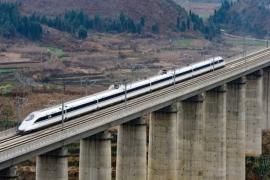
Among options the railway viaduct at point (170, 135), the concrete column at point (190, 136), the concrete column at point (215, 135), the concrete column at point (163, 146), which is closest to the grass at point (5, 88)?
the railway viaduct at point (170, 135)

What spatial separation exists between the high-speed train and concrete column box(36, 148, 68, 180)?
10.7ft

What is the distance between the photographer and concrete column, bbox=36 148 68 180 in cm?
5781

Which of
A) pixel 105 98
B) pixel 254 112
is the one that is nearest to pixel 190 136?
pixel 105 98

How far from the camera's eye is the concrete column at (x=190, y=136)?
85812 millimetres

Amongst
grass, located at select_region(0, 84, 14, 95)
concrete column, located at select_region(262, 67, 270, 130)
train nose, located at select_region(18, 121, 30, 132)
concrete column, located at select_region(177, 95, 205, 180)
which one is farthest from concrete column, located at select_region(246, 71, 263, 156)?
train nose, located at select_region(18, 121, 30, 132)

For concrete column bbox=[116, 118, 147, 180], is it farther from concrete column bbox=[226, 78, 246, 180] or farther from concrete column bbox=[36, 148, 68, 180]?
concrete column bbox=[226, 78, 246, 180]

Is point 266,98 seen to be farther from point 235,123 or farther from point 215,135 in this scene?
point 215,135

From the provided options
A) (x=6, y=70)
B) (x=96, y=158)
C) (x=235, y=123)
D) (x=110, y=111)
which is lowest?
(x=96, y=158)

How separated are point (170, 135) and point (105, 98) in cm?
835

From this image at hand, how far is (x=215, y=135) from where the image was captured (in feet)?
300

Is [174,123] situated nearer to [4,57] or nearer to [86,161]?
[86,161]

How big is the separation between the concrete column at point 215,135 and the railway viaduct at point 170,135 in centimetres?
12

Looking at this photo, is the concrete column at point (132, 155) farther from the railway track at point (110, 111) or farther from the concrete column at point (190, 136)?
the concrete column at point (190, 136)

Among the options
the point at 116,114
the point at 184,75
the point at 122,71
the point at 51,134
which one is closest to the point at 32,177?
the point at 184,75
